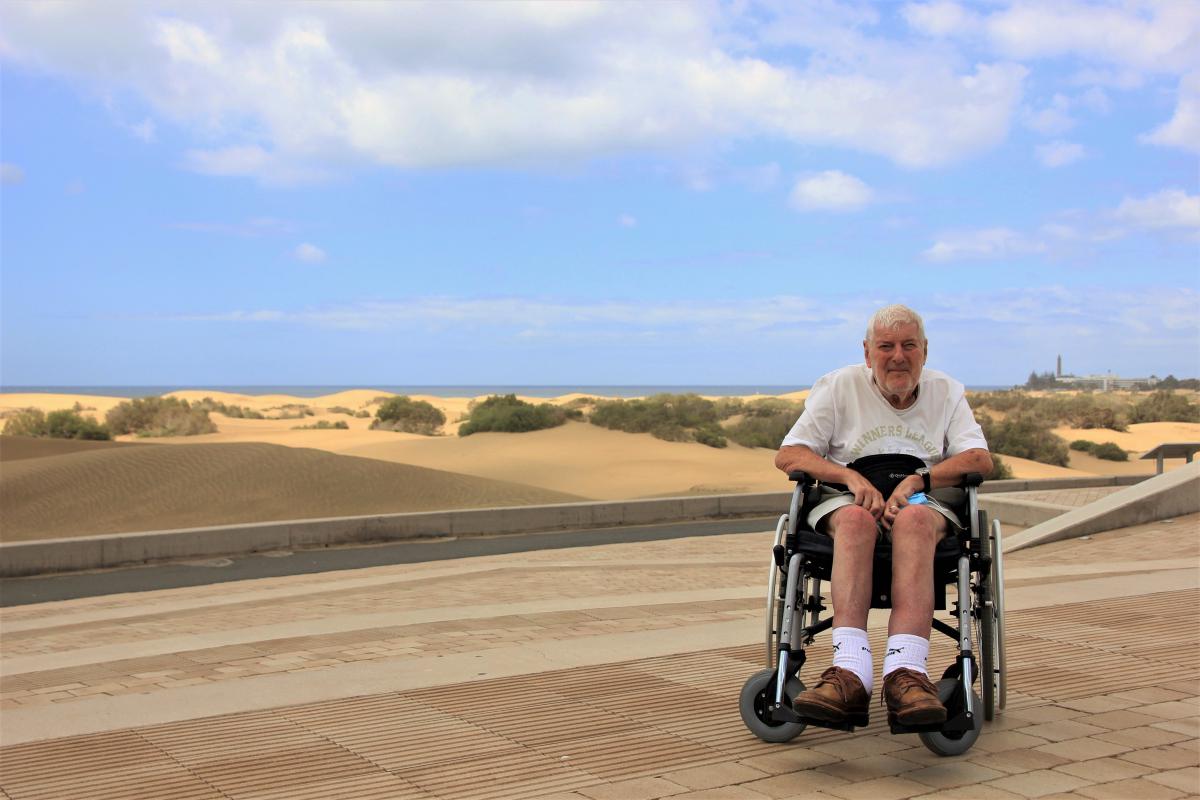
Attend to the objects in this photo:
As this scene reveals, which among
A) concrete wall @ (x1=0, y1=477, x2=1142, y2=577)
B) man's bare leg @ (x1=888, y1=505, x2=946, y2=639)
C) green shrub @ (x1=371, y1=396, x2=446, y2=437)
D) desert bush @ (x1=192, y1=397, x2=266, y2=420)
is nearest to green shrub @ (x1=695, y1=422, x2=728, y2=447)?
green shrub @ (x1=371, y1=396, x2=446, y2=437)

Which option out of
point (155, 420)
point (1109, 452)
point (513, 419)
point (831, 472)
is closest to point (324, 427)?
point (155, 420)

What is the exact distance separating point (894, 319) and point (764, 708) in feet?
5.09

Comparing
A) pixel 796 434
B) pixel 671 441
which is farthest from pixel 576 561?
pixel 671 441

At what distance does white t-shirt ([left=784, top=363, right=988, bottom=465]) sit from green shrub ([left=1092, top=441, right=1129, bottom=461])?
35761 mm

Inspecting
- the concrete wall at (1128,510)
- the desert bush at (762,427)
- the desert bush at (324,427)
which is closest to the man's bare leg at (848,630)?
the concrete wall at (1128,510)

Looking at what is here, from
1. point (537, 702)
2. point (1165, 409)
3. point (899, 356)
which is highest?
point (1165, 409)

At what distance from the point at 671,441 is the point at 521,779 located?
1246 inches

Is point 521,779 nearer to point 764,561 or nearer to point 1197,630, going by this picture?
point 1197,630

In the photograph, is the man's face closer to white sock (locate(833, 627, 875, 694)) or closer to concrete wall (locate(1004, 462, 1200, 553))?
white sock (locate(833, 627, 875, 694))

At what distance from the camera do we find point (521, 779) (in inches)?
158

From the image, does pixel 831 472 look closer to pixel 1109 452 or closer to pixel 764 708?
pixel 764 708

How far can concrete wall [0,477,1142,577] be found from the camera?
11.9 m

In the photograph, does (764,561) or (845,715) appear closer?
(845,715)

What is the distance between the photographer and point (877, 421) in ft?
15.8
